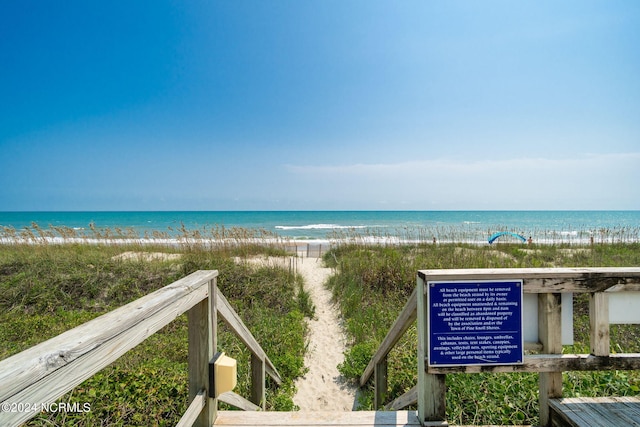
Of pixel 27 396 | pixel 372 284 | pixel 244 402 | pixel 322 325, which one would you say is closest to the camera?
pixel 27 396

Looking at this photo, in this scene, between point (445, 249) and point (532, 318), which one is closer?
point (532, 318)

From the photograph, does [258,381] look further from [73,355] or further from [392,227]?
[392,227]

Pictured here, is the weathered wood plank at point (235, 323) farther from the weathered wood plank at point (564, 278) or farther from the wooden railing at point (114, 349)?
the weathered wood plank at point (564, 278)

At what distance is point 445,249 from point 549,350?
32.7 feet

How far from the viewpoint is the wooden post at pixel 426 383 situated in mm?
1940

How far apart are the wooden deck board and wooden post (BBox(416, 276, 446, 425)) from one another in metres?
0.73

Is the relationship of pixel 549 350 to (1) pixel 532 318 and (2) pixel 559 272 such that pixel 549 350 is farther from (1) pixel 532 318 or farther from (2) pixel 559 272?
(2) pixel 559 272

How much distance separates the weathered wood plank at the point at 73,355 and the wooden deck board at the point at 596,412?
8.00ft

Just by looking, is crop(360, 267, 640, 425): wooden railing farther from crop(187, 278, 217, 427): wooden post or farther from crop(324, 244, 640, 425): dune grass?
crop(187, 278, 217, 427): wooden post

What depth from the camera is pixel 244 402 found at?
283cm

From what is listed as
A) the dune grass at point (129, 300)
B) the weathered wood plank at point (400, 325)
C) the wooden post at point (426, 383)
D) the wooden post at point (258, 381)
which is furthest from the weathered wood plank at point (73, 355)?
the wooden post at point (258, 381)

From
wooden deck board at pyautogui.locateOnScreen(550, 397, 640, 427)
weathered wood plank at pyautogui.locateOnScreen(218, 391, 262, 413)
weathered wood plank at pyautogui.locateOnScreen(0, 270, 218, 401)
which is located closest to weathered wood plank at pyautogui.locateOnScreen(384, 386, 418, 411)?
wooden deck board at pyautogui.locateOnScreen(550, 397, 640, 427)

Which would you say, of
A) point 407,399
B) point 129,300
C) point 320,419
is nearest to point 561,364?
point 407,399

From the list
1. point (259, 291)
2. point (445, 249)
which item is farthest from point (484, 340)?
point (445, 249)
